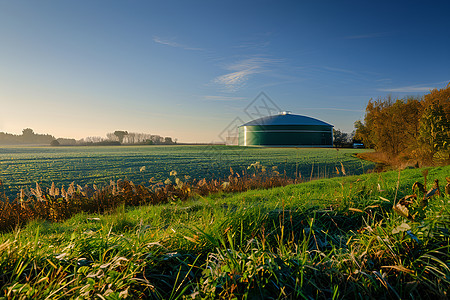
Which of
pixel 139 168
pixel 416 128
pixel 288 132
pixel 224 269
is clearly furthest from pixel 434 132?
pixel 288 132

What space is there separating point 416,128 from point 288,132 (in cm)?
2837

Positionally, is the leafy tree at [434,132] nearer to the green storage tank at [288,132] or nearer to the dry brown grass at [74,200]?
the dry brown grass at [74,200]

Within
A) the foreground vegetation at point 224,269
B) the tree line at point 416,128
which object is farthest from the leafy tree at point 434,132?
the foreground vegetation at point 224,269

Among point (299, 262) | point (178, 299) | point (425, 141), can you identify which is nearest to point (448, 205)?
point (299, 262)

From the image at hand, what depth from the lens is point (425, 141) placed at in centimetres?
1590

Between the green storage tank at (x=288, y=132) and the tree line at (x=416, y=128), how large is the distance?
25.3 metres

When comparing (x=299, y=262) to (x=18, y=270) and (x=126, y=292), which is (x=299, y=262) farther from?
(x=18, y=270)

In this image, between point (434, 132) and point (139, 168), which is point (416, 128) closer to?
point (434, 132)

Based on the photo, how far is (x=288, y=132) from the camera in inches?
1922

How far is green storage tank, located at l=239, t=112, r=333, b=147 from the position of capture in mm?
48906

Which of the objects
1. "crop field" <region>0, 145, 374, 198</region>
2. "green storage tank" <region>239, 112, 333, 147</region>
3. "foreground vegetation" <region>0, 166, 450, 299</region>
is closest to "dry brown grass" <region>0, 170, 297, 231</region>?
"crop field" <region>0, 145, 374, 198</region>

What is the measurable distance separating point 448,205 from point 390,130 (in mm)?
22205

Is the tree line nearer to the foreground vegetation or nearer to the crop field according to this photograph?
the crop field

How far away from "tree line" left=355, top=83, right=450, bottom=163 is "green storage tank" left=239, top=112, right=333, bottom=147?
83.0ft
